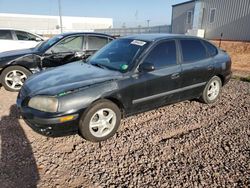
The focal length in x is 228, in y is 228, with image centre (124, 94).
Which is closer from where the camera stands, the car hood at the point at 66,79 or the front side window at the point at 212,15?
the car hood at the point at 66,79

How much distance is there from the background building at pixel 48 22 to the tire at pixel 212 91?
46.1m

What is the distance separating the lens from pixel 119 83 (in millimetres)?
3539

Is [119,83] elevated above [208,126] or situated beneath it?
elevated above

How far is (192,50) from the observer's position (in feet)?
15.1

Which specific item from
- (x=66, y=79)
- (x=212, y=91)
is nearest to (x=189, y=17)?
(x=212, y=91)

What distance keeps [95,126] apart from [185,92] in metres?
2.03

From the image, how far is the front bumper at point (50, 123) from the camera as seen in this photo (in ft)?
10.1

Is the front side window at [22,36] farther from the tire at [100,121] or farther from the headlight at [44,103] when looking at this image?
the tire at [100,121]

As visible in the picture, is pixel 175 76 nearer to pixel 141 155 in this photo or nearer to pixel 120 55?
pixel 120 55

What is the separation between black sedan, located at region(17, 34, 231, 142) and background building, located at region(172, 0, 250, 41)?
18.0 metres

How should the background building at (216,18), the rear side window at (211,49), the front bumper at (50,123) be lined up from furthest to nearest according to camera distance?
the background building at (216,18), the rear side window at (211,49), the front bumper at (50,123)

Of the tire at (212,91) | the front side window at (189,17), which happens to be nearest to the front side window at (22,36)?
the tire at (212,91)

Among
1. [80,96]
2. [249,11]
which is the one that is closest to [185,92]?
[80,96]

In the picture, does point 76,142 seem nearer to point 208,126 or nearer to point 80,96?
point 80,96
